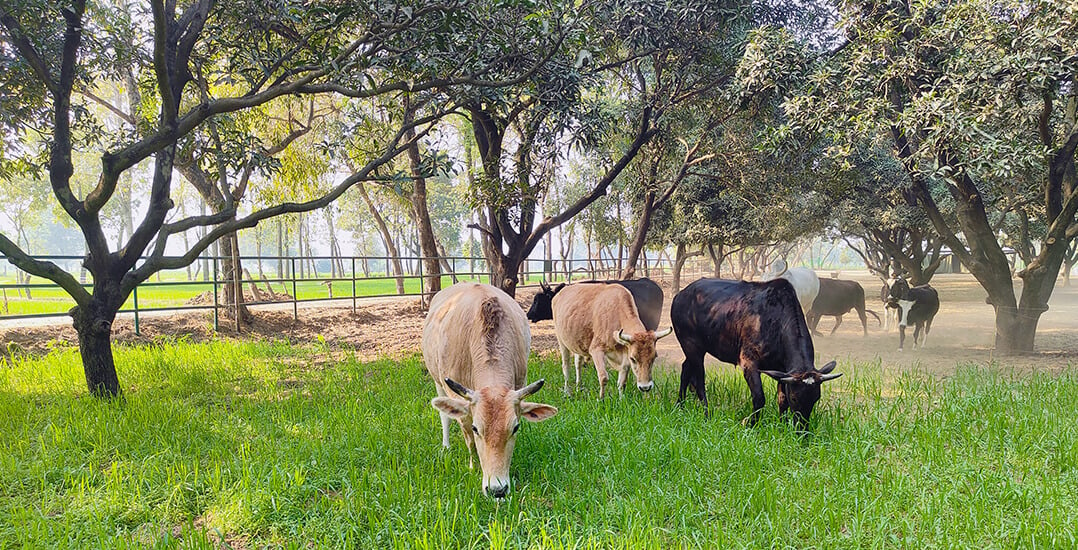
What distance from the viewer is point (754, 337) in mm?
4875

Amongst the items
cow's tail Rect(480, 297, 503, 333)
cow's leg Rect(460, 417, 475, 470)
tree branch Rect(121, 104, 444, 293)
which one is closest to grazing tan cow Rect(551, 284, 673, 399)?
cow's tail Rect(480, 297, 503, 333)

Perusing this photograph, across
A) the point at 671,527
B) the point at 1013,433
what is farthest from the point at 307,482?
the point at 1013,433

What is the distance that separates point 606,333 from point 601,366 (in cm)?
39

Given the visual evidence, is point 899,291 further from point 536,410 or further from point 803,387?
point 536,410

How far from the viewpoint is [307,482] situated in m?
3.47

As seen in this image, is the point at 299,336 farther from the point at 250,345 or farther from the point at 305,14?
the point at 305,14

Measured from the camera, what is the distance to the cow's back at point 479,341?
3.54 metres

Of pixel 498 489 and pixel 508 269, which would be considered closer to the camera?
pixel 498 489

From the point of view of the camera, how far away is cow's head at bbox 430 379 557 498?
296 cm

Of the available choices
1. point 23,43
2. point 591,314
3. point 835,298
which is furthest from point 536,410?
point 835,298

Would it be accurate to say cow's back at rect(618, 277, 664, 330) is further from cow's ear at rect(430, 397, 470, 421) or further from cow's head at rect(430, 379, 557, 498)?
cow's ear at rect(430, 397, 470, 421)

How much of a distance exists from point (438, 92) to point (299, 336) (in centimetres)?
605

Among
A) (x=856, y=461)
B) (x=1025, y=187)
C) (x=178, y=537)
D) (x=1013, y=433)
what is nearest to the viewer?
(x=178, y=537)

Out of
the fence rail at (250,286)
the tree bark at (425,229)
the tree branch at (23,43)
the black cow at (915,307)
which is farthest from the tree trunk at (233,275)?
the black cow at (915,307)
